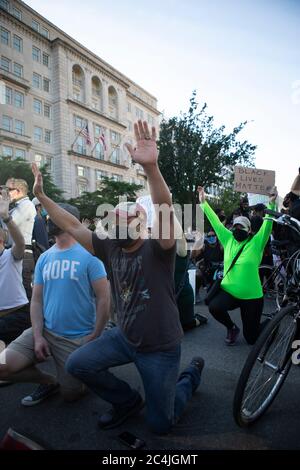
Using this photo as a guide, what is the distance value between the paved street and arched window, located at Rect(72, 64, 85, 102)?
49.7m

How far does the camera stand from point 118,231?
2143 mm

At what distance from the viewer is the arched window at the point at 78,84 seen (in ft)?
152

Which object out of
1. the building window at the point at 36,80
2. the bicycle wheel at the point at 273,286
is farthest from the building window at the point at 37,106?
the bicycle wheel at the point at 273,286

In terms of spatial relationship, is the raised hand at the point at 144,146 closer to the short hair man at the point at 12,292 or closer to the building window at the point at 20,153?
the short hair man at the point at 12,292

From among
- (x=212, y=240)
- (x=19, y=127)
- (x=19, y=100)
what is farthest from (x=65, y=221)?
(x=19, y=100)

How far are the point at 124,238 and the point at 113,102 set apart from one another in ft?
184

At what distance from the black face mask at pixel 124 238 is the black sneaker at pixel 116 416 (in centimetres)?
126

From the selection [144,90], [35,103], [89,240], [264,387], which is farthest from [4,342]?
[144,90]

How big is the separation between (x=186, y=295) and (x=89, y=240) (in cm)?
156

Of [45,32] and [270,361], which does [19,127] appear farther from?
[270,361]

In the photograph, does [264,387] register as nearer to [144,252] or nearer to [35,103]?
[144,252]

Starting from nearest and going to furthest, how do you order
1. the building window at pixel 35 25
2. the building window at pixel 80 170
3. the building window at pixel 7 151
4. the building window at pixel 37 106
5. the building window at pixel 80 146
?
the building window at pixel 7 151 < the building window at pixel 37 106 < the building window at pixel 35 25 < the building window at pixel 80 146 < the building window at pixel 80 170

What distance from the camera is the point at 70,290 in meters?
2.72

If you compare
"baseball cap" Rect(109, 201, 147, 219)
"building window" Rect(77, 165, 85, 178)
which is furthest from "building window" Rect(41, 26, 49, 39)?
"baseball cap" Rect(109, 201, 147, 219)
